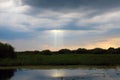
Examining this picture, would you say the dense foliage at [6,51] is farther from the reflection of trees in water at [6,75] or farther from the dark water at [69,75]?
the dark water at [69,75]

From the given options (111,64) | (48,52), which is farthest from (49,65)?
(48,52)

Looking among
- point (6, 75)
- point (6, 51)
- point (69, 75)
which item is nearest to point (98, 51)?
point (6, 51)

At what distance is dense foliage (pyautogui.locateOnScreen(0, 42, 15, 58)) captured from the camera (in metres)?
67.6

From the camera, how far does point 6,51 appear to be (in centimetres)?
6800

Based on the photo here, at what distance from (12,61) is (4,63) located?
172 cm

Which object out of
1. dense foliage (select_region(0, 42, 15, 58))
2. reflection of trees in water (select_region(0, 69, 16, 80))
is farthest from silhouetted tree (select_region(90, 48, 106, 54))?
reflection of trees in water (select_region(0, 69, 16, 80))

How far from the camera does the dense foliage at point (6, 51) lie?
67562 millimetres

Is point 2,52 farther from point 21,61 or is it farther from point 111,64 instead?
point 111,64

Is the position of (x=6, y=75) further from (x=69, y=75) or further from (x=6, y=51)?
(x=6, y=51)

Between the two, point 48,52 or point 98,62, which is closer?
point 98,62

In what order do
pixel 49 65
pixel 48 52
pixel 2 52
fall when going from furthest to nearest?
pixel 48 52 → pixel 2 52 → pixel 49 65

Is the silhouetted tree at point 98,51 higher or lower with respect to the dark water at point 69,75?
higher

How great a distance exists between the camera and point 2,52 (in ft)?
222

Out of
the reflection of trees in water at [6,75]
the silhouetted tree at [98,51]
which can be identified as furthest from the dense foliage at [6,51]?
the silhouetted tree at [98,51]
